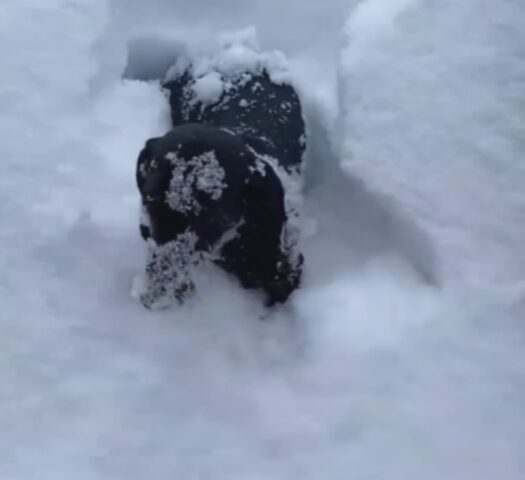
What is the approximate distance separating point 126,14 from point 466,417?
1.86 meters

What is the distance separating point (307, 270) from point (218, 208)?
484 millimetres

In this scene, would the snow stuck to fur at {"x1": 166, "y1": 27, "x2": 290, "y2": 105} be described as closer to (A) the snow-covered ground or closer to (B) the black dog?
(A) the snow-covered ground

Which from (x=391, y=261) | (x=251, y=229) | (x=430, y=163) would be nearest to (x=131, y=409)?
(x=251, y=229)

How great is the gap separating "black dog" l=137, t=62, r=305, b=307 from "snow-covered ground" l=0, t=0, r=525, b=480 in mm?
90

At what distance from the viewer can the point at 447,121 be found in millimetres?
2818

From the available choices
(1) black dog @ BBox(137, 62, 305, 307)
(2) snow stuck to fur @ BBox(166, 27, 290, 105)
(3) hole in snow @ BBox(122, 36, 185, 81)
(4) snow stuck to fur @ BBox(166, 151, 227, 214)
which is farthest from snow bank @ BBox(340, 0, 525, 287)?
(4) snow stuck to fur @ BBox(166, 151, 227, 214)

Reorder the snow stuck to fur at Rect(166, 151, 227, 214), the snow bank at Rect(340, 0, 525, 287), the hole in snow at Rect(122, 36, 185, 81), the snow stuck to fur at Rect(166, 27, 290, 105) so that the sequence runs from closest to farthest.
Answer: the snow stuck to fur at Rect(166, 151, 227, 214) < the snow bank at Rect(340, 0, 525, 287) < the snow stuck to fur at Rect(166, 27, 290, 105) < the hole in snow at Rect(122, 36, 185, 81)

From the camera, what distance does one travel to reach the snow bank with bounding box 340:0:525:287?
2562 millimetres

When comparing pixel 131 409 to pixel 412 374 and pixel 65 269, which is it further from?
pixel 412 374

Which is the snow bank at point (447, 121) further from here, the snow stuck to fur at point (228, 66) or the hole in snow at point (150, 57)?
the hole in snow at point (150, 57)

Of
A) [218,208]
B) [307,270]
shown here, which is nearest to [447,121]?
[307,270]

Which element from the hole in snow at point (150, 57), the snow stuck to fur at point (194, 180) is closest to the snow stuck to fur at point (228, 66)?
the hole in snow at point (150, 57)

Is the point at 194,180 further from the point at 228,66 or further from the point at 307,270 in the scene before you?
the point at 228,66

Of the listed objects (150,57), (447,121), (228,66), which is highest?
(150,57)
